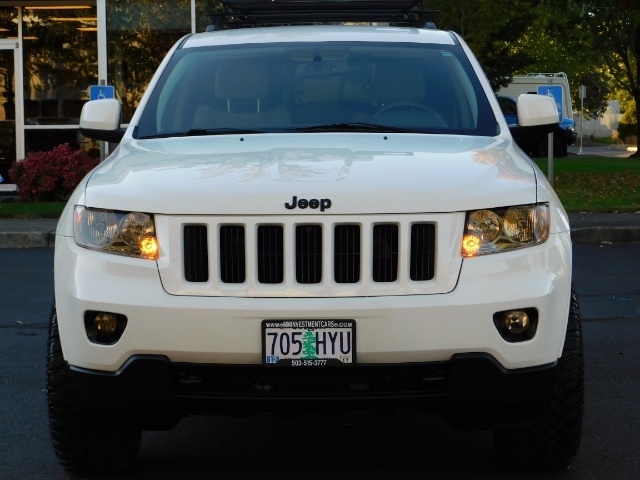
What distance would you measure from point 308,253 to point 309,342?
30 cm

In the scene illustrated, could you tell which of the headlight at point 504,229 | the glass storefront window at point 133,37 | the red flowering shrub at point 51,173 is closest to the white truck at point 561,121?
the glass storefront window at point 133,37

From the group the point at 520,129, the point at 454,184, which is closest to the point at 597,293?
the point at 520,129

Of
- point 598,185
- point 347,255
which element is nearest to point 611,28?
point 598,185

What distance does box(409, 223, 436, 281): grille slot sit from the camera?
414cm

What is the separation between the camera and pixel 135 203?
4.25 meters

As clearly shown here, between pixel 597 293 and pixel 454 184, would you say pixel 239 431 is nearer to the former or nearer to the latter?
pixel 454 184

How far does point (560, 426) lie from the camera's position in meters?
4.43

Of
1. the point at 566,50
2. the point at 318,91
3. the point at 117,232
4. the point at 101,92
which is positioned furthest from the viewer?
the point at 566,50

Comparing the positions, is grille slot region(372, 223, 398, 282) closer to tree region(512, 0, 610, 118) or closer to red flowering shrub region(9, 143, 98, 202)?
red flowering shrub region(9, 143, 98, 202)

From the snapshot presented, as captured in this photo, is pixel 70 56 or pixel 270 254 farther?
pixel 70 56

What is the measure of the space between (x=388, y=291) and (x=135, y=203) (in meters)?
0.91

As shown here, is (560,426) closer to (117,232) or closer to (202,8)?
(117,232)

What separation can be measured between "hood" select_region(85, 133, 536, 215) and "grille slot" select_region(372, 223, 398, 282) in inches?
2.7

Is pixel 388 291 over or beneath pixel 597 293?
over
